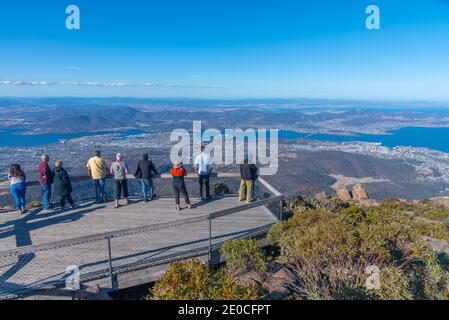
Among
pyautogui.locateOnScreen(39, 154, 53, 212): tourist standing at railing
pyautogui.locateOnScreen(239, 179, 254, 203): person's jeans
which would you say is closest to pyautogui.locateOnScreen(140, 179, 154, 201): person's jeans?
pyautogui.locateOnScreen(39, 154, 53, 212): tourist standing at railing

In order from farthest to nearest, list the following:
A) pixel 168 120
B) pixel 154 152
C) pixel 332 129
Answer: pixel 332 129 → pixel 168 120 → pixel 154 152

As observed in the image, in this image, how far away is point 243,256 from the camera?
614 cm

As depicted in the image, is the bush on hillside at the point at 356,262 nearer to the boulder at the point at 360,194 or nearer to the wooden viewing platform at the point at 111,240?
the wooden viewing platform at the point at 111,240

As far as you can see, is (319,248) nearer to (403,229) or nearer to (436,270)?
(436,270)

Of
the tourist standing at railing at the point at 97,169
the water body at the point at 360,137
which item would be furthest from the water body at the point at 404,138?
the tourist standing at railing at the point at 97,169

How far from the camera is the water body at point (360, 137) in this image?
82.2 metres

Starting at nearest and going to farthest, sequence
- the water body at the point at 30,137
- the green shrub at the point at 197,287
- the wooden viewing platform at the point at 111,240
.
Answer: the green shrub at the point at 197,287 → the wooden viewing platform at the point at 111,240 → the water body at the point at 30,137

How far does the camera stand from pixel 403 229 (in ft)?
23.4

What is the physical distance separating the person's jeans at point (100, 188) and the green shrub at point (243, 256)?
460cm

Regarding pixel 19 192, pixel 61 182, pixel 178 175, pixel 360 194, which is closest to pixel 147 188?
pixel 178 175
